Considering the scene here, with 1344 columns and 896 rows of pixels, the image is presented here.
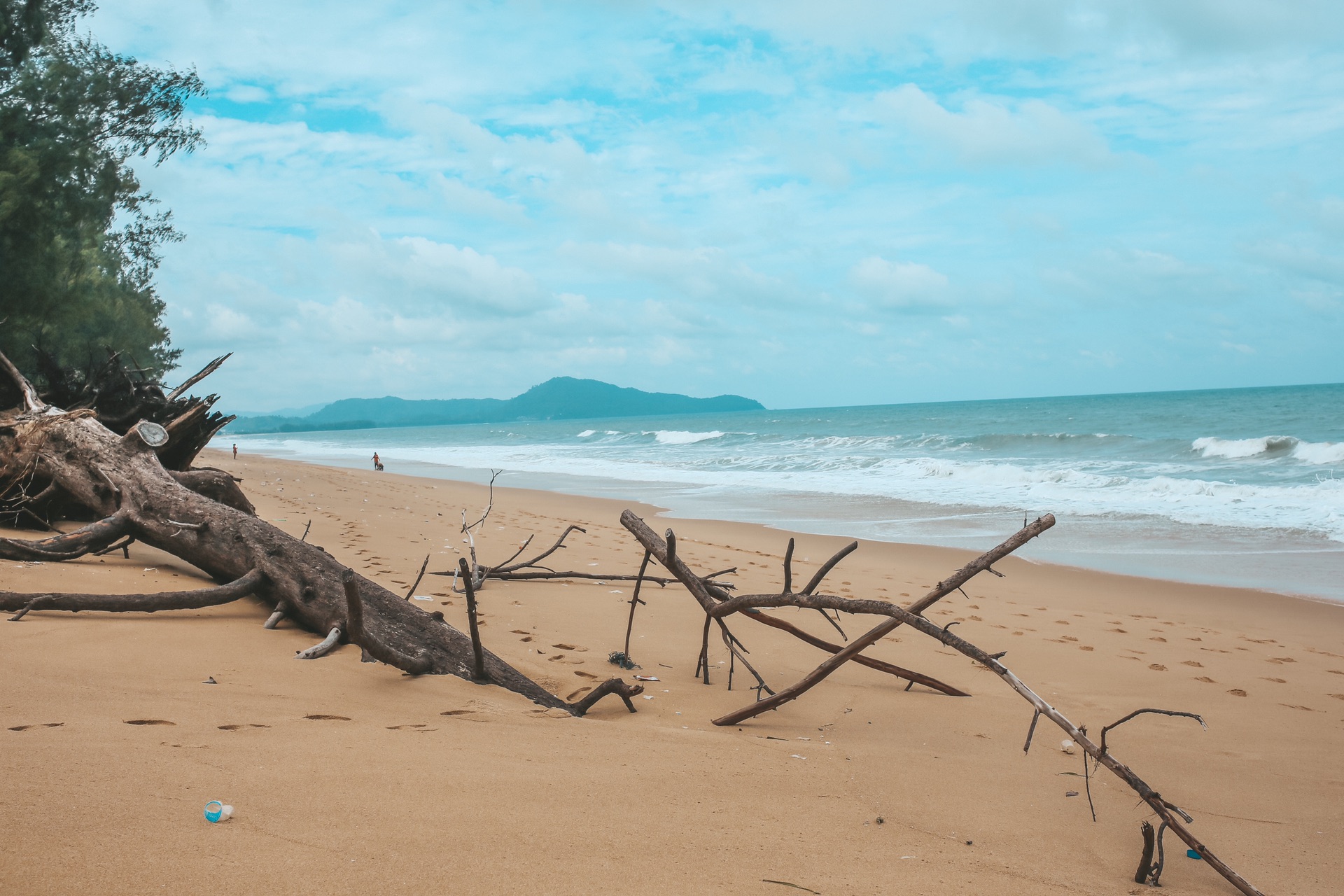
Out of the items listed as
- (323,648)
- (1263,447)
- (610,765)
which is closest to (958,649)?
(610,765)

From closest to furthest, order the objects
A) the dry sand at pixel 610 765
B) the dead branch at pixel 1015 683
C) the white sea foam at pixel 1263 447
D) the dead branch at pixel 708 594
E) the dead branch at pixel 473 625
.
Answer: the dry sand at pixel 610 765, the dead branch at pixel 1015 683, the dead branch at pixel 473 625, the dead branch at pixel 708 594, the white sea foam at pixel 1263 447

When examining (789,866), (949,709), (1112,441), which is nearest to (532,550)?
(949,709)

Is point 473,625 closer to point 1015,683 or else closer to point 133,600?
point 133,600

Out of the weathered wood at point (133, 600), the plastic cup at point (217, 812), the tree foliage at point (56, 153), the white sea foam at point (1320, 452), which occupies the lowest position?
the plastic cup at point (217, 812)

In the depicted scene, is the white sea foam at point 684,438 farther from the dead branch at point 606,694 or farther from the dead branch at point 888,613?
the dead branch at point 888,613

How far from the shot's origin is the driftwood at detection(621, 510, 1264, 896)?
A: 7.30 ft

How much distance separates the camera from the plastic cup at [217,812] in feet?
6.21

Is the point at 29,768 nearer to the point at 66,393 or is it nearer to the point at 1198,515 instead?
the point at 66,393

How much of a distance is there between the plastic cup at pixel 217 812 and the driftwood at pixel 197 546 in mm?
1297

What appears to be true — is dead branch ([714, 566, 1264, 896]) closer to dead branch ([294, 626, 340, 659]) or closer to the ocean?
dead branch ([294, 626, 340, 659])

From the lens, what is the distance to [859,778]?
9.54 feet

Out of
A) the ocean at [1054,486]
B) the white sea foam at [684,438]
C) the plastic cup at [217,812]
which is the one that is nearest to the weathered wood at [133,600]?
the plastic cup at [217,812]

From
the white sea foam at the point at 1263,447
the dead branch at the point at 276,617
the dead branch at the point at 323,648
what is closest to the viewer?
the dead branch at the point at 323,648

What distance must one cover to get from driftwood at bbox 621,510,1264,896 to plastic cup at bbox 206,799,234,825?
177 cm
